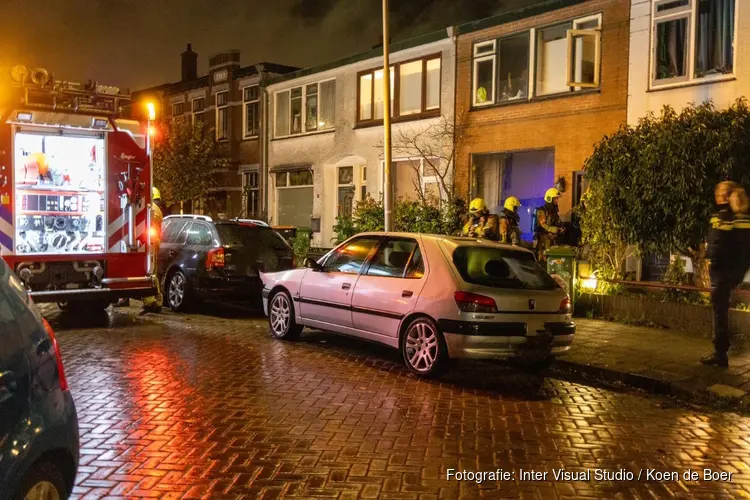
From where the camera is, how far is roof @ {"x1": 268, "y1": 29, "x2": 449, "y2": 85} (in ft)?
63.5

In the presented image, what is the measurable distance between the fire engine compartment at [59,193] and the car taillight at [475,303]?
5.94m

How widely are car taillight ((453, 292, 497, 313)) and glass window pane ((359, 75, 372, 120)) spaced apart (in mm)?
15035

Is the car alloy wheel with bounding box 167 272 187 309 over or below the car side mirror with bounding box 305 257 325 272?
below

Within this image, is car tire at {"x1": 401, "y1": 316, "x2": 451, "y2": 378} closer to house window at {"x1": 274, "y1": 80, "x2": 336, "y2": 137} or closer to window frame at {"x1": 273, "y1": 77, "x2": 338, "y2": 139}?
window frame at {"x1": 273, "y1": 77, "x2": 338, "y2": 139}

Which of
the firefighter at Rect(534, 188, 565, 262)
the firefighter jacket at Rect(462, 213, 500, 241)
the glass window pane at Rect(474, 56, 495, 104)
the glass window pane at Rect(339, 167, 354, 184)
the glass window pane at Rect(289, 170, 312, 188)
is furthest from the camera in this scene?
the glass window pane at Rect(289, 170, 312, 188)

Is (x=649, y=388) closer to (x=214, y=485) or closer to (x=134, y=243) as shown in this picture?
(x=214, y=485)

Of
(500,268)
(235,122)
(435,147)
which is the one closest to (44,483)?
(500,268)

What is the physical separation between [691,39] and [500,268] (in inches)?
357

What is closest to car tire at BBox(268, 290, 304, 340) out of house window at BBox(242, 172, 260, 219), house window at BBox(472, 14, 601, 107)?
house window at BBox(472, 14, 601, 107)

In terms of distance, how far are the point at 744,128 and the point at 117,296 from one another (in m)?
9.80

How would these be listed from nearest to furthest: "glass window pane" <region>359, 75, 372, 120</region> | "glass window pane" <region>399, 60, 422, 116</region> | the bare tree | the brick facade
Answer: the brick facade < the bare tree < "glass window pane" <region>399, 60, 422, 116</region> < "glass window pane" <region>359, 75, 372, 120</region>

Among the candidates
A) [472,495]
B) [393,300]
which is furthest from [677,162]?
[472,495]

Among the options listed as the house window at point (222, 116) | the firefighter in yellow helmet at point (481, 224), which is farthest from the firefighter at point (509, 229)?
the house window at point (222, 116)

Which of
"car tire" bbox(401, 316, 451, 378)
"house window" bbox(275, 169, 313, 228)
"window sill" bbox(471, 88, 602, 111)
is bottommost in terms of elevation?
"car tire" bbox(401, 316, 451, 378)
